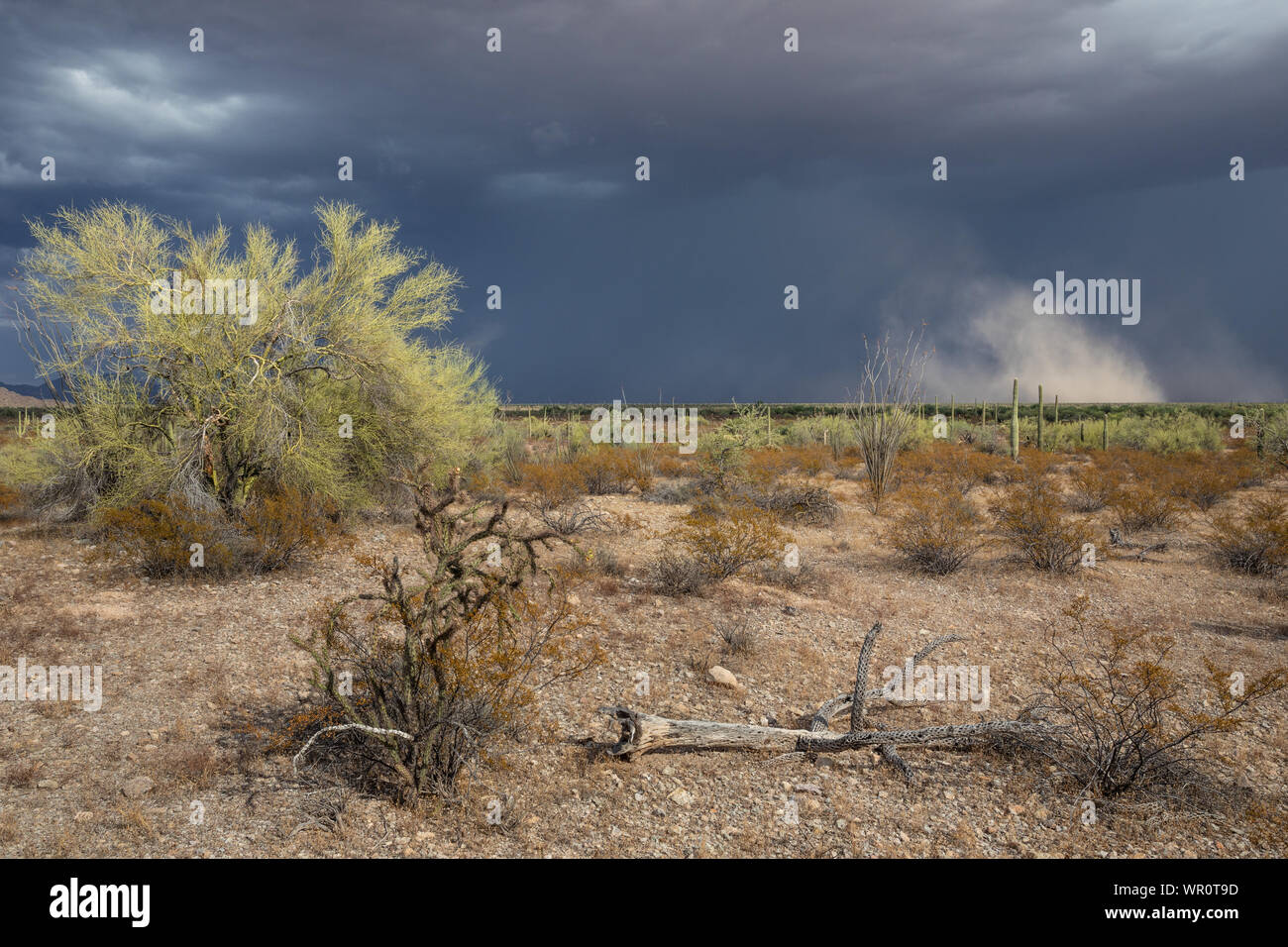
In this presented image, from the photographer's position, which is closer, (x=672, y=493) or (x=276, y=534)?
(x=276, y=534)

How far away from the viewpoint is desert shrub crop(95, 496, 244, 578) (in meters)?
8.69

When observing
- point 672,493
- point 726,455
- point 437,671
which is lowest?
point 437,671

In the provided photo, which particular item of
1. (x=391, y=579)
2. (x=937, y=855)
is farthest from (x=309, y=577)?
(x=937, y=855)

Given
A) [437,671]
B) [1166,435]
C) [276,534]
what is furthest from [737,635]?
[1166,435]

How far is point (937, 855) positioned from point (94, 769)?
5026 millimetres

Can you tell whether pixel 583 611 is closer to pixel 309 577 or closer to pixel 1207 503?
pixel 309 577

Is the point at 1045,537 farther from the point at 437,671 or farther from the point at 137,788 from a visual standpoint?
the point at 137,788

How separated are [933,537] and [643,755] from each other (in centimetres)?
654

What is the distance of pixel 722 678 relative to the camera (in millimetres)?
6137

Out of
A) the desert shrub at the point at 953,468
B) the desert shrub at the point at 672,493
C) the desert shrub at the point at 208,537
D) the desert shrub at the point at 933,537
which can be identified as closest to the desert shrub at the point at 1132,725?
the desert shrub at the point at 933,537

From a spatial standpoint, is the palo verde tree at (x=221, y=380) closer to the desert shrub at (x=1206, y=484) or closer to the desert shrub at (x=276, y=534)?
the desert shrub at (x=276, y=534)

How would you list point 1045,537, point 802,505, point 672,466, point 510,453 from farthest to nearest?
point 510,453 → point 672,466 → point 802,505 → point 1045,537

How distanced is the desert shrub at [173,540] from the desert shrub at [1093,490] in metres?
14.0

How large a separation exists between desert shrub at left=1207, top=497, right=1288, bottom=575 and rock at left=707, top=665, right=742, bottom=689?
8064 millimetres
